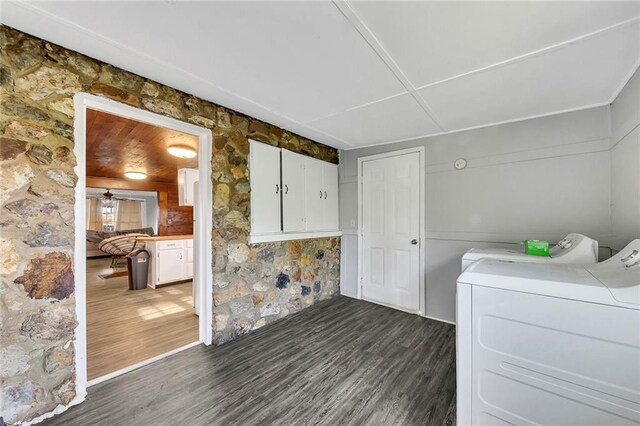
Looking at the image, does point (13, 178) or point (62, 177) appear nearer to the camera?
point (13, 178)

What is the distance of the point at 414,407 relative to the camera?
165 cm

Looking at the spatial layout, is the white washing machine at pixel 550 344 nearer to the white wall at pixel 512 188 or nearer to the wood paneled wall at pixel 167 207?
the white wall at pixel 512 188

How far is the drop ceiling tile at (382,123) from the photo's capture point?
2.30 metres

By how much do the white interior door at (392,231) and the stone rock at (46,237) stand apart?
10.2 feet

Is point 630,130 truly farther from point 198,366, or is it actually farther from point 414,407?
point 198,366

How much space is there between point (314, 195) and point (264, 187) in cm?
88

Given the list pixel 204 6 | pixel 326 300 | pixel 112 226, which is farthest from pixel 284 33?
pixel 112 226

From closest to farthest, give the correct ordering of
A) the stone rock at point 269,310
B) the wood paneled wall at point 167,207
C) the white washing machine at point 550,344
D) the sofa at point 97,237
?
the white washing machine at point 550,344 → the stone rock at point 269,310 → the wood paneled wall at point 167,207 → the sofa at point 97,237

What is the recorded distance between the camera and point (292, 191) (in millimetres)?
3145

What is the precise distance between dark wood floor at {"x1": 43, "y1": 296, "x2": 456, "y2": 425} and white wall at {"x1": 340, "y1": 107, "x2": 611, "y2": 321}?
1.02 metres

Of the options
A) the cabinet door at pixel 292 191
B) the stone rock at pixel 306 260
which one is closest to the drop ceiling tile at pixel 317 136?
the cabinet door at pixel 292 191

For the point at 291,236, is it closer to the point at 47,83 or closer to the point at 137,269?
the point at 47,83

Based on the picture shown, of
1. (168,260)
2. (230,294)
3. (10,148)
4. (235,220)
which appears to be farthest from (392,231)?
Result: (168,260)

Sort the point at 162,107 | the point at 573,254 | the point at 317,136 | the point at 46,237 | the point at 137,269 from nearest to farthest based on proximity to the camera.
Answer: the point at 46,237 → the point at 573,254 → the point at 162,107 → the point at 317,136 → the point at 137,269
